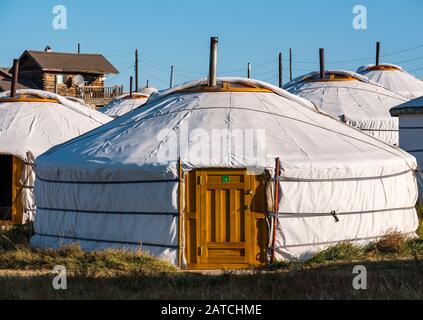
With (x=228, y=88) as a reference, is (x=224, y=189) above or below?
below

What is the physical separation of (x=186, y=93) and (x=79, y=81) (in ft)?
106

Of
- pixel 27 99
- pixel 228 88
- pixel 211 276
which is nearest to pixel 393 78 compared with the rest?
pixel 27 99

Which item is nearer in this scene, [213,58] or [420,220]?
[213,58]

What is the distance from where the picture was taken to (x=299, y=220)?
13.0 m

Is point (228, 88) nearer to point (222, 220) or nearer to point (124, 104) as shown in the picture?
point (222, 220)

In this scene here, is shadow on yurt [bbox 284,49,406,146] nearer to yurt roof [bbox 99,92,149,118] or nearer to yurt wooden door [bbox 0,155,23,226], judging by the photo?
yurt roof [bbox 99,92,149,118]

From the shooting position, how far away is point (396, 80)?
32469 mm

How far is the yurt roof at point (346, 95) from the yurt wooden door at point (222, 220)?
11.5m

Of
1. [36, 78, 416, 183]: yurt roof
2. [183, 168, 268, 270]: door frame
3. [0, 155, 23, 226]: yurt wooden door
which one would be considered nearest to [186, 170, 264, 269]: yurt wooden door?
[183, 168, 268, 270]: door frame

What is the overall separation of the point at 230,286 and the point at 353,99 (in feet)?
51.0

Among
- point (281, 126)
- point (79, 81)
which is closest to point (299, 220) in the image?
point (281, 126)

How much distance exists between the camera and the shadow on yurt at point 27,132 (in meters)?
17.8

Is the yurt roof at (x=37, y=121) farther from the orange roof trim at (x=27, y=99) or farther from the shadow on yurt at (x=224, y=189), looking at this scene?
the shadow on yurt at (x=224, y=189)
